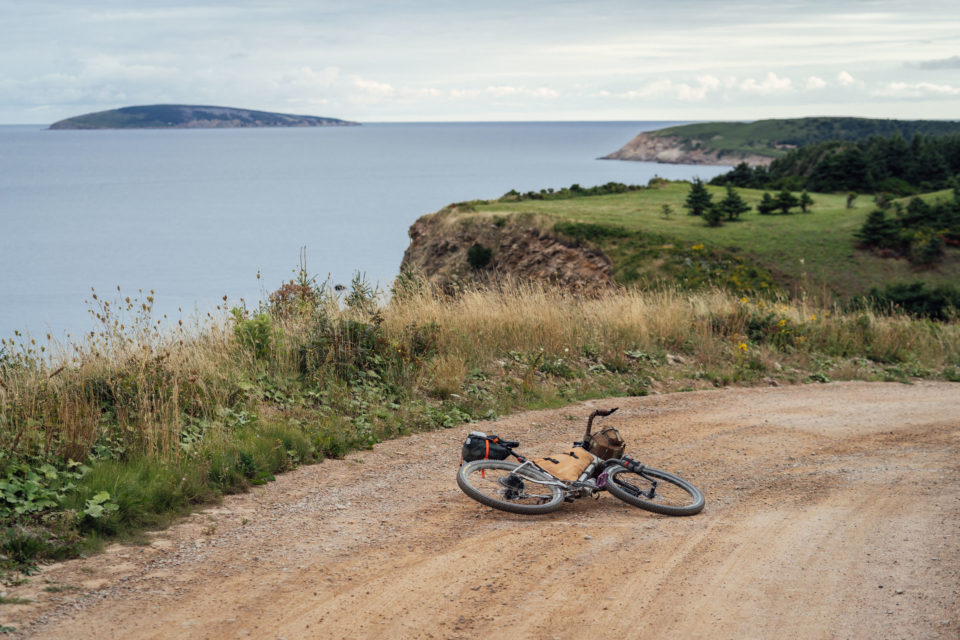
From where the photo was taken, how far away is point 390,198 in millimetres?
130125

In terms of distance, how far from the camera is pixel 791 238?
4250 centimetres

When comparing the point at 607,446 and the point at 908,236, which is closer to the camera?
the point at 607,446

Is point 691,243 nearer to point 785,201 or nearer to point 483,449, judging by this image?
point 785,201

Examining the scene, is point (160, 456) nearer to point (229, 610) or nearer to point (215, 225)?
point (229, 610)

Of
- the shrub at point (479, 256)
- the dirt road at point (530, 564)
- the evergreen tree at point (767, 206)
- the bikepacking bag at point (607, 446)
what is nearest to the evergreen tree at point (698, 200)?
the evergreen tree at point (767, 206)

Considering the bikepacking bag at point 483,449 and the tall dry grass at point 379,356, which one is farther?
the tall dry grass at point 379,356

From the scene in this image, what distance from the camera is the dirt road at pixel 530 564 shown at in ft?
14.8

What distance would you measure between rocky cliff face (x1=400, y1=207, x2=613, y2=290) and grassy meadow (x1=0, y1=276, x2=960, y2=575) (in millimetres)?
23290

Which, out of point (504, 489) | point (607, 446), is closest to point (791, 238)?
point (607, 446)

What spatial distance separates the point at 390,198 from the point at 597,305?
389ft

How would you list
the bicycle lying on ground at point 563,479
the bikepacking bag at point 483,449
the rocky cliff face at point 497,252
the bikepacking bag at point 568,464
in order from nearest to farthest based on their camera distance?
1. the bicycle lying on ground at point 563,479
2. the bikepacking bag at point 568,464
3. the bikepacking bag at point 483,449
4. the rocky cliff face at point 497,252

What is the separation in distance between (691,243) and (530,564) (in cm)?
3743

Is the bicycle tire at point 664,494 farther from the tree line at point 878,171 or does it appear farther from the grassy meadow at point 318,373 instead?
the tree line at point 878,171

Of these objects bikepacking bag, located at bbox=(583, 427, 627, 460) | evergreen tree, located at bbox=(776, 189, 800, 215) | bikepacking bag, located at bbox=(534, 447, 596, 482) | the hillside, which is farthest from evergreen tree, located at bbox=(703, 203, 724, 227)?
bikepacking bag, located at bbox=(534, 447, 596, 482)
